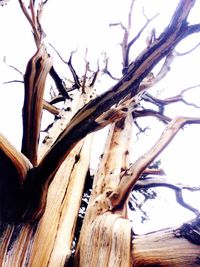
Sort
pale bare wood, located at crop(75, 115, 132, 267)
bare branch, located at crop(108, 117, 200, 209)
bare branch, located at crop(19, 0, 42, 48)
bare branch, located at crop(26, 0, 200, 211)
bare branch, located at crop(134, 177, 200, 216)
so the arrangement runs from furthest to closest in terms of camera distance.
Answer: bare branch, located at crop(134, 177, 200, 216) → bare branch, located at crop(19, 0, 42, 48) → bare branch, located at crop(108, 117, 200, 209) → pale bare wood, located at crop(75, 115, 132, 267) → bare branch, located at crop(26, 0, 200, 211)

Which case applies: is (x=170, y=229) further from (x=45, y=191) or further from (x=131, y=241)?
(x=45, y=191)

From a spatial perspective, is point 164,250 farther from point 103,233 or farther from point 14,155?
point 14,155

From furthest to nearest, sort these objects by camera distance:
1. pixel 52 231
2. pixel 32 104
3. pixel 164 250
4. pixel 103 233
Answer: pixel 52 231 → pixel 32 104 → pixel 103 233 → pixel 164 250

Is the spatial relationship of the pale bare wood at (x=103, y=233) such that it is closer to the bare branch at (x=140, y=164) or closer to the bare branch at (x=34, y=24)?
the bare branch at (x=140, y=164)

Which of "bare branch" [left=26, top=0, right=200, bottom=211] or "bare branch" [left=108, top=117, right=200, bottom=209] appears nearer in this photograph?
"bare branch" [left=26, top=0, right=200, bottom=211]

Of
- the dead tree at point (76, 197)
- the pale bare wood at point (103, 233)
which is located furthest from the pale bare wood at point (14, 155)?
the pale bare wood at point (103, 233)

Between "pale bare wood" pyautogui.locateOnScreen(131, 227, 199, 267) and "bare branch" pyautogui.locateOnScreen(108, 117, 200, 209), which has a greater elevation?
"bare branch" pyautogui.locateOnScreen(108, 117, 200, 209)

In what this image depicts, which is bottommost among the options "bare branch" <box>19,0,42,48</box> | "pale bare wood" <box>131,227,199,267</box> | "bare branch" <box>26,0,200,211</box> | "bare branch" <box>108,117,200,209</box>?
"pale bare wood" <box>131,227,199,267</box>

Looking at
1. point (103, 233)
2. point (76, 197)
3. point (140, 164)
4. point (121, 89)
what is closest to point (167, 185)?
point (140, 164)

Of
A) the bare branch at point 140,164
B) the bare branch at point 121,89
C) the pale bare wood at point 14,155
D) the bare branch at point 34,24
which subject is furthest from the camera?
the bare branch at point 34,24

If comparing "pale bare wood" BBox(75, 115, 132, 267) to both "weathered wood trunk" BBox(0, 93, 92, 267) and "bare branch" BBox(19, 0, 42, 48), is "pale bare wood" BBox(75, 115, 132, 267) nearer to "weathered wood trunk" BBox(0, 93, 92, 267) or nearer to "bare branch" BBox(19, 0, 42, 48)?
"weathered wood trunk" BBox(0, 93, 92, 267)

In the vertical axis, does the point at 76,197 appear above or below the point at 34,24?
below

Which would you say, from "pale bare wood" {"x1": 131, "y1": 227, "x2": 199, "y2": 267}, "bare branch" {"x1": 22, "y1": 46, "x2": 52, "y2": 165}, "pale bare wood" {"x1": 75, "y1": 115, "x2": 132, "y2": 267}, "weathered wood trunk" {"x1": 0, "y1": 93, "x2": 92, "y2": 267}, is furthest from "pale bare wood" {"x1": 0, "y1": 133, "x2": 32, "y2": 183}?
"pale bare wood" {"x1": 131, "y1": 227, "x2": 199, "y2": 267}

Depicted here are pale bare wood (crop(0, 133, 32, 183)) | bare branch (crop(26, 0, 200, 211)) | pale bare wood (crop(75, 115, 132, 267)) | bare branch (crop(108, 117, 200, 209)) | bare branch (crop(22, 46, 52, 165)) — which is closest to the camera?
bare branch (crop(26, 0, 200, 211))
